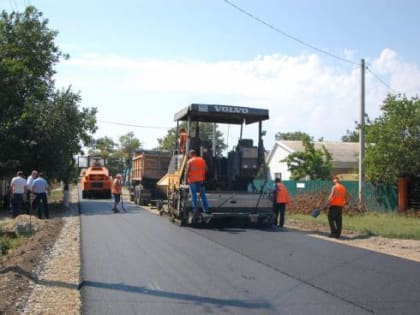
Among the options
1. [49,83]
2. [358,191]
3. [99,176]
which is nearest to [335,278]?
[358,191]

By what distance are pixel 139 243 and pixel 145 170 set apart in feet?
53.6

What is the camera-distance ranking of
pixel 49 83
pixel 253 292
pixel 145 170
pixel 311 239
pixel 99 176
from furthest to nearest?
pixel 99 176 → pixel 49 83 → pixel 145 170 → pixel 311 239 → pixel 253 292

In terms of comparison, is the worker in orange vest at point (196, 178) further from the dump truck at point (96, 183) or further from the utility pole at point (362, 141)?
the dump truck at point (96, 183)

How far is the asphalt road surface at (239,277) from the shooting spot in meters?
6.89

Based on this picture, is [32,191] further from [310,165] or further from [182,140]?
[310,165]

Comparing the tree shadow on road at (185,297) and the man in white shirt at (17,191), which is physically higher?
the man in white shirt at (17,191)

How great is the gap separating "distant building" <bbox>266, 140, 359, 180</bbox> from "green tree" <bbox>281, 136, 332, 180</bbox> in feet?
14.0

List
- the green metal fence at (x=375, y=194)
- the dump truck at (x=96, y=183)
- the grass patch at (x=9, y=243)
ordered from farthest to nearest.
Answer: the dump truck at (x=96, y=183) → the green metal fence at (x=375, y=194) → the grass patch at (x=9, y=243)

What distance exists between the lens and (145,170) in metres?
28.5

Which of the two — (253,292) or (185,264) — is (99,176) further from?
(253,292)

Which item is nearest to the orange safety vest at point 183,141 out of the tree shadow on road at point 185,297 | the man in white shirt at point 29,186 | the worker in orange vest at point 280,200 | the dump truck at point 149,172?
the worker in orange vest at point 280,200

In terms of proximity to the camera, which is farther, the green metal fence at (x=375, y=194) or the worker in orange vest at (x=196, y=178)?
the green metal fence at (x=375, y=194)

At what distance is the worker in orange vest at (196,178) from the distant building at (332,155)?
29.9 meters

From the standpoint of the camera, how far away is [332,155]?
48.5m
